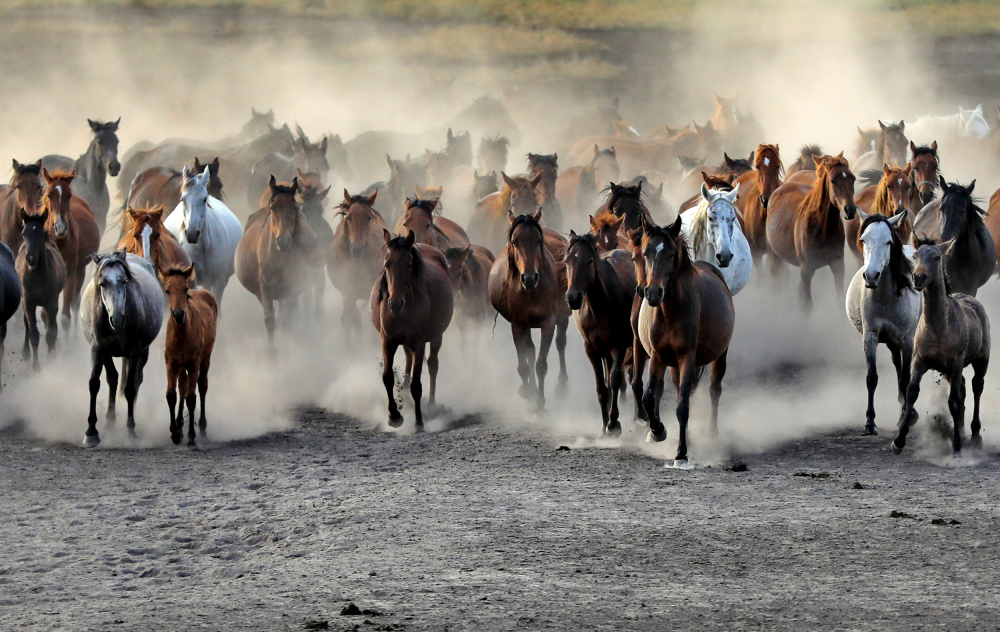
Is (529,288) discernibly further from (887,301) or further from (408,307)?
(887,301)

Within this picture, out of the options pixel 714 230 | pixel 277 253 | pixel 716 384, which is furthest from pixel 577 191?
pixel 716 384

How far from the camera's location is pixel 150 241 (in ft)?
40.6

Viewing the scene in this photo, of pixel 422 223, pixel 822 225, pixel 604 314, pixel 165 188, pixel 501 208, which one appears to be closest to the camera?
pixel 604 314

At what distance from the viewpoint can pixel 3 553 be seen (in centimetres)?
755

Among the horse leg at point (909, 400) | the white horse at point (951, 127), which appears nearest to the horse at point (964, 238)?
the horse leg at point (909, 400)

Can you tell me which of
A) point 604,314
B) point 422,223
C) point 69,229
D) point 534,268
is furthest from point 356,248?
point 604,314

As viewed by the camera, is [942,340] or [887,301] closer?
[942,340]

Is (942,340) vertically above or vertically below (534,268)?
below

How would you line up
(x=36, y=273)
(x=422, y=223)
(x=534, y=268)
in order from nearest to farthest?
(x=534, y=268)
(x=36, y=273)
(x=422, y=223)

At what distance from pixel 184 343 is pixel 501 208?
6357 millimetres

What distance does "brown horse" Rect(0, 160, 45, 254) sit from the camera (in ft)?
49.6

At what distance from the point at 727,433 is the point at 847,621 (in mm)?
4581

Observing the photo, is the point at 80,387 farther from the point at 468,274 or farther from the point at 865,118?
the point at 865,118

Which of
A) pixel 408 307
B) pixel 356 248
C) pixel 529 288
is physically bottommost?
pixel 408 307
